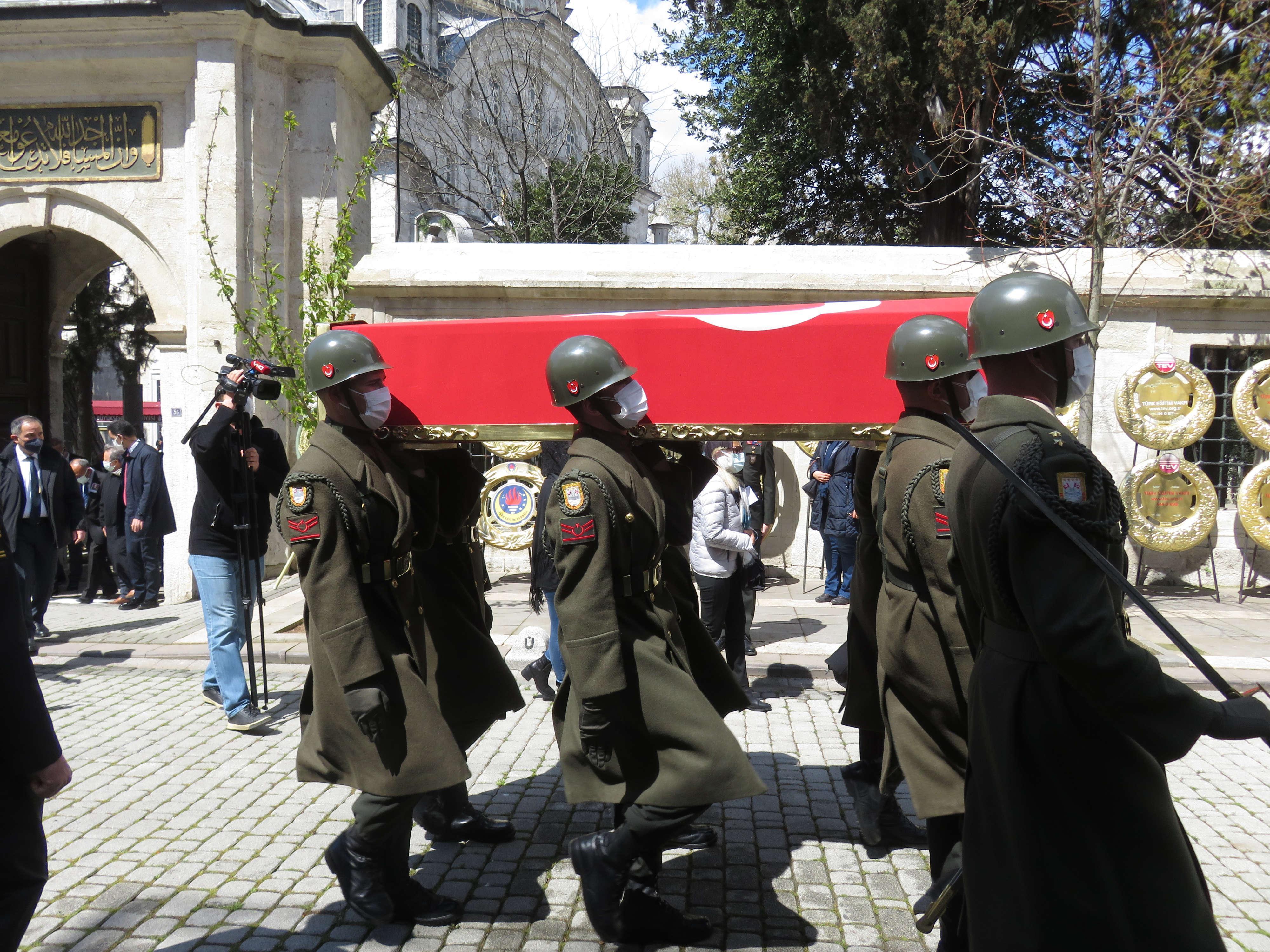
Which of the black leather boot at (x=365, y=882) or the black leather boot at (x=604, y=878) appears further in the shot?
the black leather boot at (x=365, y=882)

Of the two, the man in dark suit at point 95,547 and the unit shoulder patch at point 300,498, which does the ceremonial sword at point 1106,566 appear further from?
the man in dark suit at point 95,547

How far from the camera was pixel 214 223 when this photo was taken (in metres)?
10.5

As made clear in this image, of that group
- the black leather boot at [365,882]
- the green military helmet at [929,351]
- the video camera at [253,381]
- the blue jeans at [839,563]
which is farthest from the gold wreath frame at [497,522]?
the green military helmet at [929,351]

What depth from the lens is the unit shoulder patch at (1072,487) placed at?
6.66 feet

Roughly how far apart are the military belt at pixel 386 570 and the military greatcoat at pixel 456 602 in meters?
0.33

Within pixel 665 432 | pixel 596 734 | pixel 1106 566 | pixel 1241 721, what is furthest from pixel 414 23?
pixel 1241 721

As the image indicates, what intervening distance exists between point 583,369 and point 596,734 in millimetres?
1246

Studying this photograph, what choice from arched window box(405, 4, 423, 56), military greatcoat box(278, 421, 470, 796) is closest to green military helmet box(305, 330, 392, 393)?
military greatcoat box(278, 421, 470, 796)

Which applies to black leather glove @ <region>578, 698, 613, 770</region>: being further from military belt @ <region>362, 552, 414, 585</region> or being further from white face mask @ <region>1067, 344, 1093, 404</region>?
white face mask @ <region>1067, 344, 1093, 404</region>

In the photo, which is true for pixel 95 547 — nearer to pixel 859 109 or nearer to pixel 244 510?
pixel 244 510

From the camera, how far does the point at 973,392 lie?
3.59m

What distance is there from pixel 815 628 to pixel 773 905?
532 centimetres

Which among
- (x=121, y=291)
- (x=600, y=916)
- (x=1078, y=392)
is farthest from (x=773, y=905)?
(x=121, y=291)

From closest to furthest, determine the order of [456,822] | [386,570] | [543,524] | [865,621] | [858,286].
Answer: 1. [386,570]
2. [865,621]
3. [456,822]
4. [543,524]
5. [858,286]
